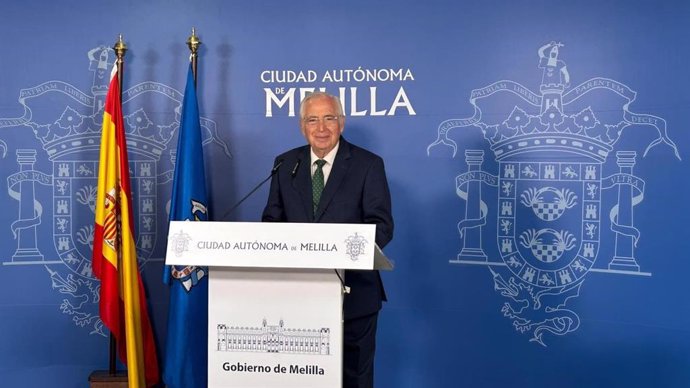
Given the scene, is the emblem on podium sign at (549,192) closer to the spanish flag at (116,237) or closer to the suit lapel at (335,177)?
the suit lapel at (335,177)

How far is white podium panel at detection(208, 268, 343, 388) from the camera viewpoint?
2.01 metres

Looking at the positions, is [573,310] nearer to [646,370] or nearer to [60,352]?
[646,370]

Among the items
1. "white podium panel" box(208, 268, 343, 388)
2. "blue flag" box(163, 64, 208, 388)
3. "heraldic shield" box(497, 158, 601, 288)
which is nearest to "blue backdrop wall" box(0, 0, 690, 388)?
"heraldic shield" box(497, 158, 601, 288)

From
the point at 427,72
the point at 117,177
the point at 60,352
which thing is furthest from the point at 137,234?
the point at 427,72

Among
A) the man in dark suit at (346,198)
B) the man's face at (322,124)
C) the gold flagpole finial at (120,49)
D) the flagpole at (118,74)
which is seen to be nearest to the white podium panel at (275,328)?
the man in dark suit at (346,198)

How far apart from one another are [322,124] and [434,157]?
0.83 m

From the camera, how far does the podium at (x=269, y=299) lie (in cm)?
192

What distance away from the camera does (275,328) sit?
2.03m

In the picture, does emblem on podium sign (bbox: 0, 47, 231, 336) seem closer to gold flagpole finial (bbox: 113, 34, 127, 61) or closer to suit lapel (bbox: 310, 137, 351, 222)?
gold flagpole finial (bbox: 113, 34, 127, 61)

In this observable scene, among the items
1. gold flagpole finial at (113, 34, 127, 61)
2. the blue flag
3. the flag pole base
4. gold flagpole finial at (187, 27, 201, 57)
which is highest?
gold flagpole finial at (187, 27, 201, 57)

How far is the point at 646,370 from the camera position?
2.91m

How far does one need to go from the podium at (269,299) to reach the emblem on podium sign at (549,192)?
1.25 m

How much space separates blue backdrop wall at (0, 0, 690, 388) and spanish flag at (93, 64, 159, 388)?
0.88ft

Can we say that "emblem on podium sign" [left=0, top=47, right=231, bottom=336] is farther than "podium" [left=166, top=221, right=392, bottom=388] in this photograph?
Yes
